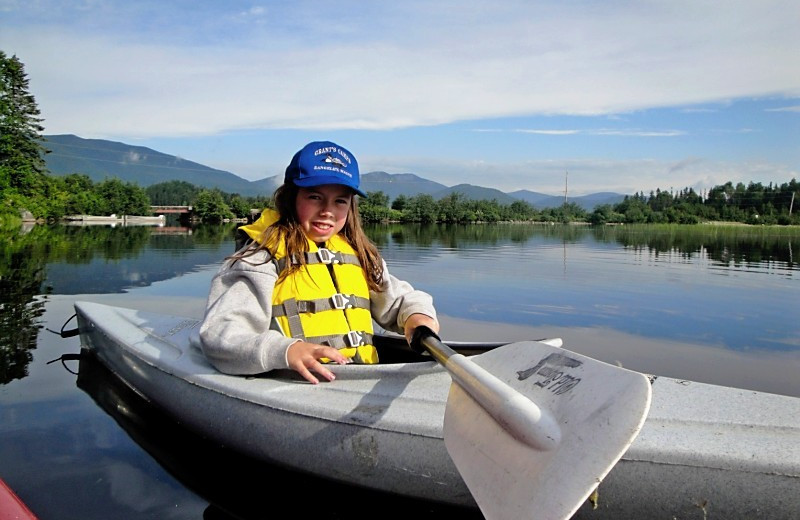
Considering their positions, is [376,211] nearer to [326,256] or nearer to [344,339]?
Answer: [326,256]

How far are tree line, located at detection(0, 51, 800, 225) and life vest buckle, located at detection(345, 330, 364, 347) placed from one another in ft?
37.6

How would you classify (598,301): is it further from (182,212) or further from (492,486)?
(182,212)

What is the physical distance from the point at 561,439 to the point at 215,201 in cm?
8533

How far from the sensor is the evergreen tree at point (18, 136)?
37.4 m

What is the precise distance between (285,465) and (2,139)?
4310 cm

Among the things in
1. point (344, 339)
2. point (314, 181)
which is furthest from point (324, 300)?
point (314, 181)

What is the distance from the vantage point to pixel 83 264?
14422 millimetres

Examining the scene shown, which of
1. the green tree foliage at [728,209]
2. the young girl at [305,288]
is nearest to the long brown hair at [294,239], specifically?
the young girl at [305,288]

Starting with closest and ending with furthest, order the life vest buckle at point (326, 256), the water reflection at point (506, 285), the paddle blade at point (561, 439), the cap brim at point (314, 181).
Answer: the paddle blade at point (561, 439) < the cap brim at point (314, 181) < the life vest buckle at point (326, 256) < the water reflection at point (506, 285)

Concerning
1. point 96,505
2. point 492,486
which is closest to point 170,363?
Answer: point 96,505

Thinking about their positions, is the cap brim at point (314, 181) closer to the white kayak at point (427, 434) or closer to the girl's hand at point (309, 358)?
the girl's hand at point (309, 358)

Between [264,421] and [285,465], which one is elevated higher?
[264,421]

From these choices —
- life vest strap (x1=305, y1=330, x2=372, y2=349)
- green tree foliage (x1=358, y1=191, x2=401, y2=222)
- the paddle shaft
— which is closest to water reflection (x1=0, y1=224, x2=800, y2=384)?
life vest strap (x1=305, y1=330, x2=372, y2=349)

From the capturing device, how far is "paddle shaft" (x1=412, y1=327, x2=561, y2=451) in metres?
1.96
